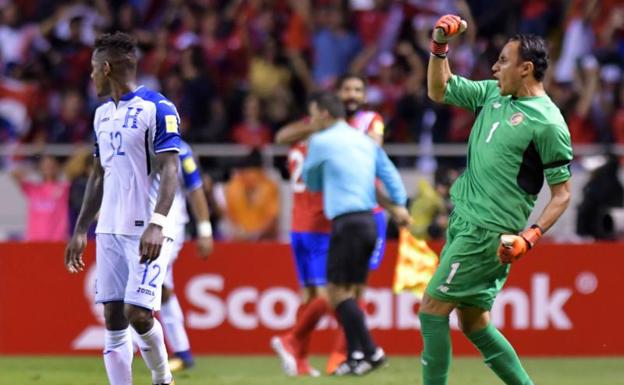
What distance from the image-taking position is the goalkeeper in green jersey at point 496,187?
8461 mm

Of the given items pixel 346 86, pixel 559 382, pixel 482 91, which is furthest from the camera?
pixel 346 86

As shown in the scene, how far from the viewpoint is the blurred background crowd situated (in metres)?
16.8

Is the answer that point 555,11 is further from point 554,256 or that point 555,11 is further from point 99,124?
point 99,124

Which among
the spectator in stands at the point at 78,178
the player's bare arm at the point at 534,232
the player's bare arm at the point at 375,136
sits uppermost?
the player's bare arm at the point at 534,232

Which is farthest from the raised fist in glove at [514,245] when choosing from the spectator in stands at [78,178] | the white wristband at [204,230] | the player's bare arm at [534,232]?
the spectator in stands at [78,178]

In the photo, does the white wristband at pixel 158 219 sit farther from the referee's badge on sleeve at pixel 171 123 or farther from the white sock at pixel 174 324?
the white sock at pixel 174 324

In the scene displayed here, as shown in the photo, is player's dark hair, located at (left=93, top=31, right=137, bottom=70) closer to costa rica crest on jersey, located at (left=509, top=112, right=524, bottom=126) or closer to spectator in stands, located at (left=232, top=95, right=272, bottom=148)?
costa rica crest on jersey, located at (left=509, top=112, right=524, bottom=126)

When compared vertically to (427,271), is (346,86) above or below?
above

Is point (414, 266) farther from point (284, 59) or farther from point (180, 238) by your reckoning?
point (284, 59)

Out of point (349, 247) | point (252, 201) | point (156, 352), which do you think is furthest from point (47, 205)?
point (156, 352)

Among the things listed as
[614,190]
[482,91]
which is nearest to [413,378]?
[482,91]

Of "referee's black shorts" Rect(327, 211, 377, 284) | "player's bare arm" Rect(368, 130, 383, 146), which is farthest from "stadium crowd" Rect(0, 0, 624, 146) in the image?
"referee's black shorts" Rect(327, 211, 377, 284)

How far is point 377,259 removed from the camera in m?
13.0

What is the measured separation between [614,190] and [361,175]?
453cm
